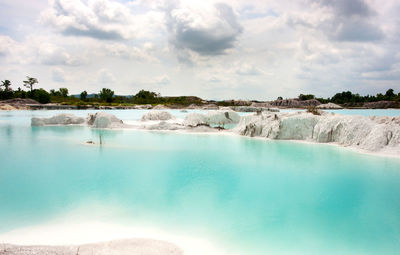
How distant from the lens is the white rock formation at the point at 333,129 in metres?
18.8

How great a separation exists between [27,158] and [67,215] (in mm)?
12024

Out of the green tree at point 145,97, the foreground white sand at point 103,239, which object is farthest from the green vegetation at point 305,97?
the foreground white sand at point 103,239

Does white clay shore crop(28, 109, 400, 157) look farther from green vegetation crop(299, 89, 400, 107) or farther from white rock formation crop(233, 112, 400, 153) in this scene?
green vegetation crop(299, 89, 400, 107)

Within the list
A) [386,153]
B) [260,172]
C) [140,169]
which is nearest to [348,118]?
[386,153]

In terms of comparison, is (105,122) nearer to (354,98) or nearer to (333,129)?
(333,129)

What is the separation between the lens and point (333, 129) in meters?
23.0

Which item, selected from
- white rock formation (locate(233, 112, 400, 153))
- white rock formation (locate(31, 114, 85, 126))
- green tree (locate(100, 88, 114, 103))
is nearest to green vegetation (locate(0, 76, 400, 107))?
green tree (locate(100, 88, 114, 103))

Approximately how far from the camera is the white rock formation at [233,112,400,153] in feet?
61.8

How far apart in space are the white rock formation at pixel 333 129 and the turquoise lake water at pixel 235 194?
7.57ft

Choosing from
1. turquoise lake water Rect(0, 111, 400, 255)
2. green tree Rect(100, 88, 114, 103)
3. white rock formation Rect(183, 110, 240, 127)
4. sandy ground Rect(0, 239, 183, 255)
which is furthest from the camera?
green tree Rect(100, 88, 114, 103)

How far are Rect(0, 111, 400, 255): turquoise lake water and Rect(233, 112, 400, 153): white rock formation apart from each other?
2308 mm

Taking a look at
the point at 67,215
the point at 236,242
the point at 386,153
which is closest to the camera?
the point at 236,242

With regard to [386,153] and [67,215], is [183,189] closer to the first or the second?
[67,215]

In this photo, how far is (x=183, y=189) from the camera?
1105cm
